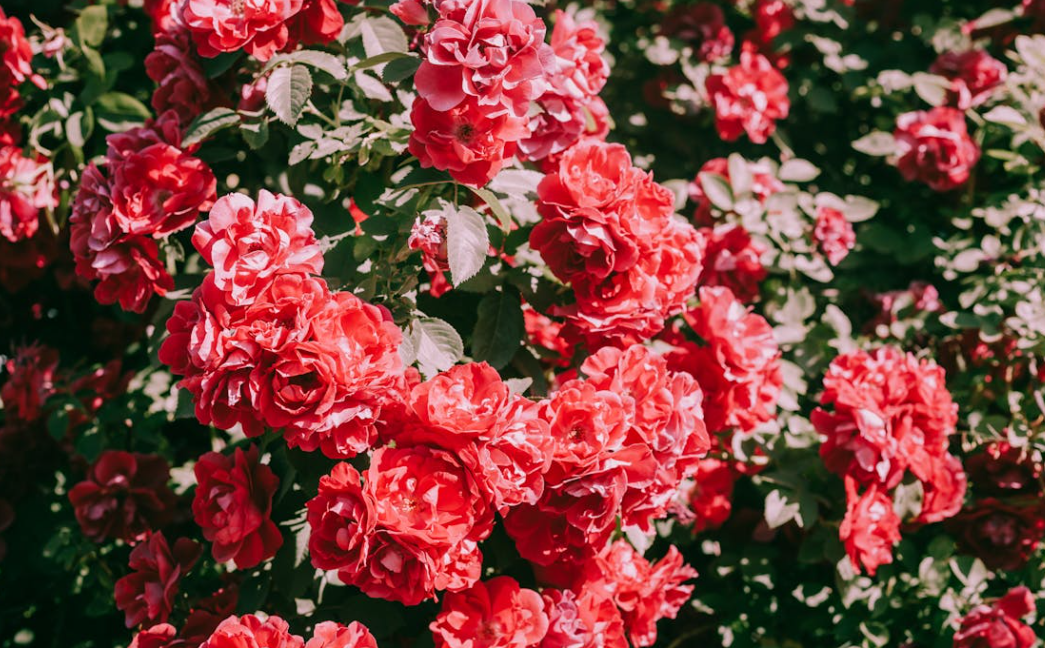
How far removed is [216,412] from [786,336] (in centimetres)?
166

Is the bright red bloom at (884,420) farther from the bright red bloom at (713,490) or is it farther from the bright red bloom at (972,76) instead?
the bright red bloom at (972,76)

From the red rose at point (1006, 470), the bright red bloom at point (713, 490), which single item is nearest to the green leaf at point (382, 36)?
the bright red bloom at point (713, 490)

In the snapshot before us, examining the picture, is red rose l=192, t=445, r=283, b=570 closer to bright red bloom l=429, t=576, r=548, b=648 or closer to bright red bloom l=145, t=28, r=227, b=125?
bright red bloom l=429, t=576, r=548, b=648

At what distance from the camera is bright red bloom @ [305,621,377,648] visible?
1426 mm

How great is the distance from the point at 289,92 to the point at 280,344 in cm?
55

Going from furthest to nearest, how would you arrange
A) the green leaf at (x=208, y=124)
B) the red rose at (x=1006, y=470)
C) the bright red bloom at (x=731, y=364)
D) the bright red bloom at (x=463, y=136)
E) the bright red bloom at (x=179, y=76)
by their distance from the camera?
the red rose at (x=1006, y=470) → the bright red bloom at (x=731, y=364) → the bright red bloom at (x=179, y=76) → the green leaf at (x=208, y=124) → the bright red bloom at (x=463, y=136)

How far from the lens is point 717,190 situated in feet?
8.16

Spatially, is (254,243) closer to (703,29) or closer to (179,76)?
(179,76)

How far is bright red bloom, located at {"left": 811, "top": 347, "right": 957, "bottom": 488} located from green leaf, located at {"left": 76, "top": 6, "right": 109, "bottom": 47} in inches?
81.7

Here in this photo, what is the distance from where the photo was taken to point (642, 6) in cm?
327

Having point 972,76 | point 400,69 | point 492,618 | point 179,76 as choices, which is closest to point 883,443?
point 492,618

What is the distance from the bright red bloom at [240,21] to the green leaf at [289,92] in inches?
2.4

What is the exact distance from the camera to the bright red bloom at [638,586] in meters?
1.89

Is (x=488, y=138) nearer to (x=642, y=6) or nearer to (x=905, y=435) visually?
(x=905, y=435)
